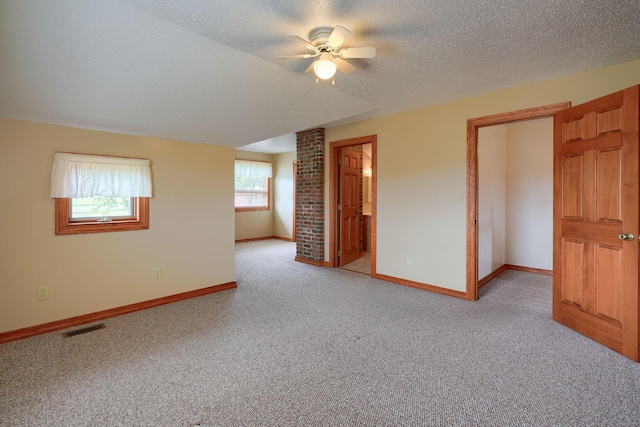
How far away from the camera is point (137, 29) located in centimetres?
163

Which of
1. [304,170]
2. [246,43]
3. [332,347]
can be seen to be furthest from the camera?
[304,170]

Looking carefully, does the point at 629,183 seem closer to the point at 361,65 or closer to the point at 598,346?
the point at 598,346

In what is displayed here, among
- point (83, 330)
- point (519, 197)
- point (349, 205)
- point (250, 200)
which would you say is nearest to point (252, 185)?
point (250, 200)

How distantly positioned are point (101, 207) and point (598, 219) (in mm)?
4718

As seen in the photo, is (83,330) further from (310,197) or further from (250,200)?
(250,200)

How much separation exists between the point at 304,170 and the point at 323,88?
3.03 meters

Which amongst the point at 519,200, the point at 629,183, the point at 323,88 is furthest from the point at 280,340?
the point at 519,200

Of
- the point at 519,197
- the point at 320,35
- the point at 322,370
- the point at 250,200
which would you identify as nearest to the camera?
the point at 320,35

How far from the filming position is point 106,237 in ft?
10.2

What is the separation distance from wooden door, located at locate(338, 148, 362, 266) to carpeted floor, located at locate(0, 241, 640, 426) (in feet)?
6.77

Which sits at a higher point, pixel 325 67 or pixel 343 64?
pixel 343 64

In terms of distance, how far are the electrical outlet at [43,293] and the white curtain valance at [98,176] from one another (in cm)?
85

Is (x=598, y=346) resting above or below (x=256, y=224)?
below

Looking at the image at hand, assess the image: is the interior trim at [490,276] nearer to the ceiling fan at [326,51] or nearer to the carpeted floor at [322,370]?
the carpeted floor at [322,370]
